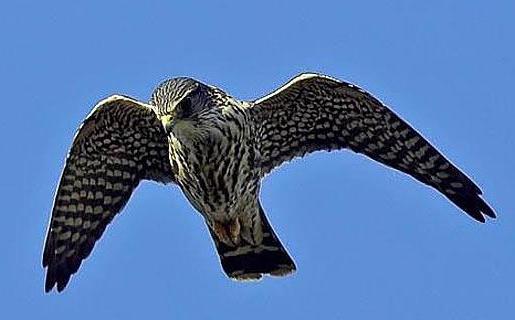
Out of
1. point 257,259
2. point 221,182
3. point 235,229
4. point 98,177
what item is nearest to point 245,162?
point 221,182

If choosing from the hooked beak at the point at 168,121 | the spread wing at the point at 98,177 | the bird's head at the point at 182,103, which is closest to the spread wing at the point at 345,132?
the spread wing at the point at 98,177

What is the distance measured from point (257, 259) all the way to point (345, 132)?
1.46 m

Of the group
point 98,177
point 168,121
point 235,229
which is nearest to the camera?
point 168,121

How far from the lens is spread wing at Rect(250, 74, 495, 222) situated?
640 inches

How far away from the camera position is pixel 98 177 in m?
16.7

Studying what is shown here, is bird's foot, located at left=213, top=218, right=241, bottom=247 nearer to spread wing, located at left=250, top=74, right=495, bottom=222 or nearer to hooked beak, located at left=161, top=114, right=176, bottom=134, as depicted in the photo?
spread wing, located at left=250, top=74, right=495, bottom=222

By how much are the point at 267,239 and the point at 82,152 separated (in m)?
1.90

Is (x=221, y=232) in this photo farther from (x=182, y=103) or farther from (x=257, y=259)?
(x=182, y=103)

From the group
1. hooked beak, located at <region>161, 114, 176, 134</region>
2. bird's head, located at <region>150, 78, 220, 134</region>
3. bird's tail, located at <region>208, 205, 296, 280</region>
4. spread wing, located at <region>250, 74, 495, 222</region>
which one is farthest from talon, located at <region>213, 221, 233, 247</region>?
hooked beak, located at <region>161, 114, 176, 134</region>

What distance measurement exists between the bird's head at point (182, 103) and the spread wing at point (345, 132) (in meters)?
1.19

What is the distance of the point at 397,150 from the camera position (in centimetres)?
1647

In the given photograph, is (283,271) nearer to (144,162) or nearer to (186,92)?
(144,162)

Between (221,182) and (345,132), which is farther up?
(345,132)

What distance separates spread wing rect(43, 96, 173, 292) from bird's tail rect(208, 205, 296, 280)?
0.92 m
